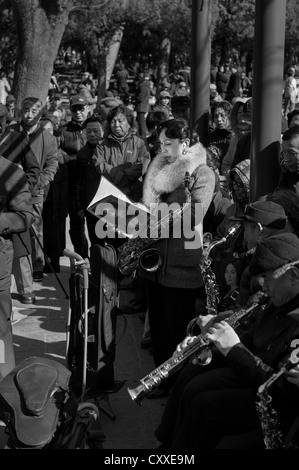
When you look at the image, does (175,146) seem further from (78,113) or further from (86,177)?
(78,113)

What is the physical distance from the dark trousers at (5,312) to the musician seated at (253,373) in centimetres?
164

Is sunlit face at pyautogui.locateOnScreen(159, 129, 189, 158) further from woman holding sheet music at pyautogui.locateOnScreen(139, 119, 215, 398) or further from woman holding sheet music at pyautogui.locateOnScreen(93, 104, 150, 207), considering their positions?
woman holding sheet music at pyautogui.locateOnScreen(93, 104, 150, 207)

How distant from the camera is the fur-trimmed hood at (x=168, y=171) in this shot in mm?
5840

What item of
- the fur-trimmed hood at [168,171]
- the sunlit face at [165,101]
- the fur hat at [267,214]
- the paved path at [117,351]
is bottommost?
the paved path at [117,351]

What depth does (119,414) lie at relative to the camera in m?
5.46

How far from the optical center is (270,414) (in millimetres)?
3734

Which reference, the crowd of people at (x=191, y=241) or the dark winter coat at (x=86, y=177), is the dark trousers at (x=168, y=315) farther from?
the dark winter coat at (x=86, y=177)

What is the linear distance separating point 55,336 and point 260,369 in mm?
3454

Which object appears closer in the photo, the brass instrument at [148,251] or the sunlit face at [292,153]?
the sunlit face at [292,153]

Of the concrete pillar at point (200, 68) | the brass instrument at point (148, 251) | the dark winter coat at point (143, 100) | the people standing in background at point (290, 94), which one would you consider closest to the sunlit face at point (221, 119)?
the concrete pillar at point (200, 68)

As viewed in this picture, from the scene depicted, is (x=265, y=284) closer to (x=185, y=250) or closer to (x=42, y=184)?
(x=185, y=250)

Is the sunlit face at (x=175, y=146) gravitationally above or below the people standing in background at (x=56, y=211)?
above

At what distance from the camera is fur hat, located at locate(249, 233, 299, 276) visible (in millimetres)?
4086

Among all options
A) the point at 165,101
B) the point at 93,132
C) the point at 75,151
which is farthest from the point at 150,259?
the point at 165,101
